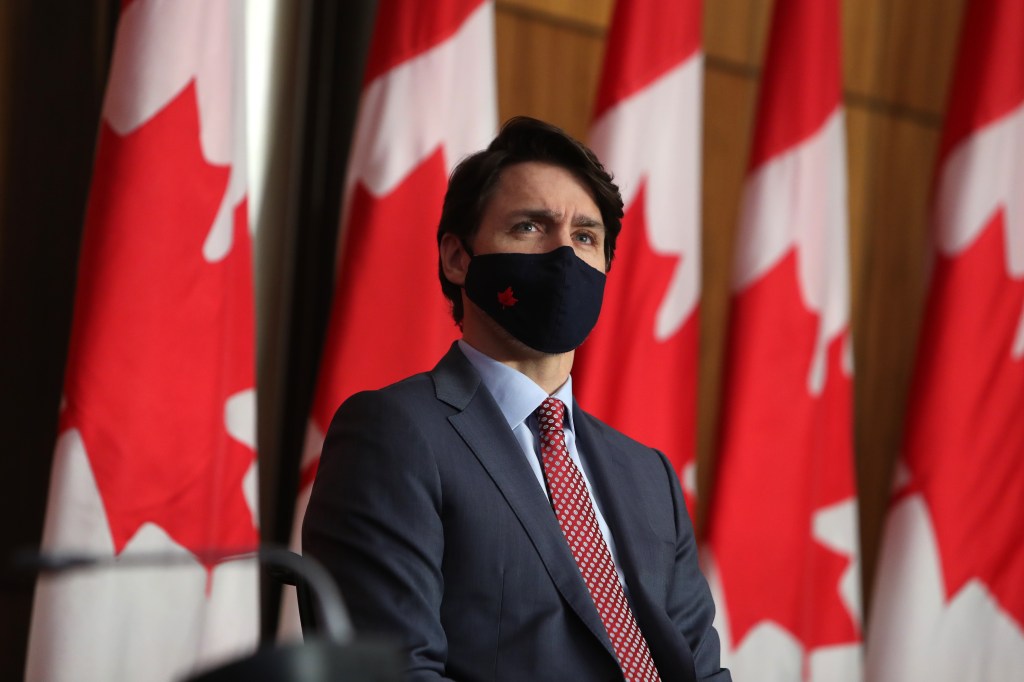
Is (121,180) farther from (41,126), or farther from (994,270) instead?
(994,270)

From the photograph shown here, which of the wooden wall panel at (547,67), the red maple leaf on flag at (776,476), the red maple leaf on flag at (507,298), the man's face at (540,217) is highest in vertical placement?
the wooden wall panel at (547,67)

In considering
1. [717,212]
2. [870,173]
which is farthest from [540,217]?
[870,173]

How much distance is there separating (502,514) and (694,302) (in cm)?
154

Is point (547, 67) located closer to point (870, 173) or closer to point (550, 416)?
point (870, 173)

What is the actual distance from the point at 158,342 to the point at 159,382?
0.27ft

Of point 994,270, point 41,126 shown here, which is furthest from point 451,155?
point 994,270

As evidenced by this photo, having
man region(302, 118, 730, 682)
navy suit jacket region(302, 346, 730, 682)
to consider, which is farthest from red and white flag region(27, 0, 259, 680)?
navy suit jacket region(302, 346, 730, 682)

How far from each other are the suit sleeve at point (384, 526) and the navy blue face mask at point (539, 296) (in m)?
0.27

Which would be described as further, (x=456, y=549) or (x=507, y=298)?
(x=507, y=298)

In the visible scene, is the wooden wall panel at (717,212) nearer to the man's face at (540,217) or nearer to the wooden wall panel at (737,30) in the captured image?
the wooden wall panel at (737,30)

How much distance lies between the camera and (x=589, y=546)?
5.79 feet

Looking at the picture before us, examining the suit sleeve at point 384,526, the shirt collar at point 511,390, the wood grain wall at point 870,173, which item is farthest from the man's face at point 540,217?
the wood grain wall at point 870,173

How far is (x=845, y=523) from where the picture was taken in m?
3.33

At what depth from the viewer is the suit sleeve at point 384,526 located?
1.53 metres
